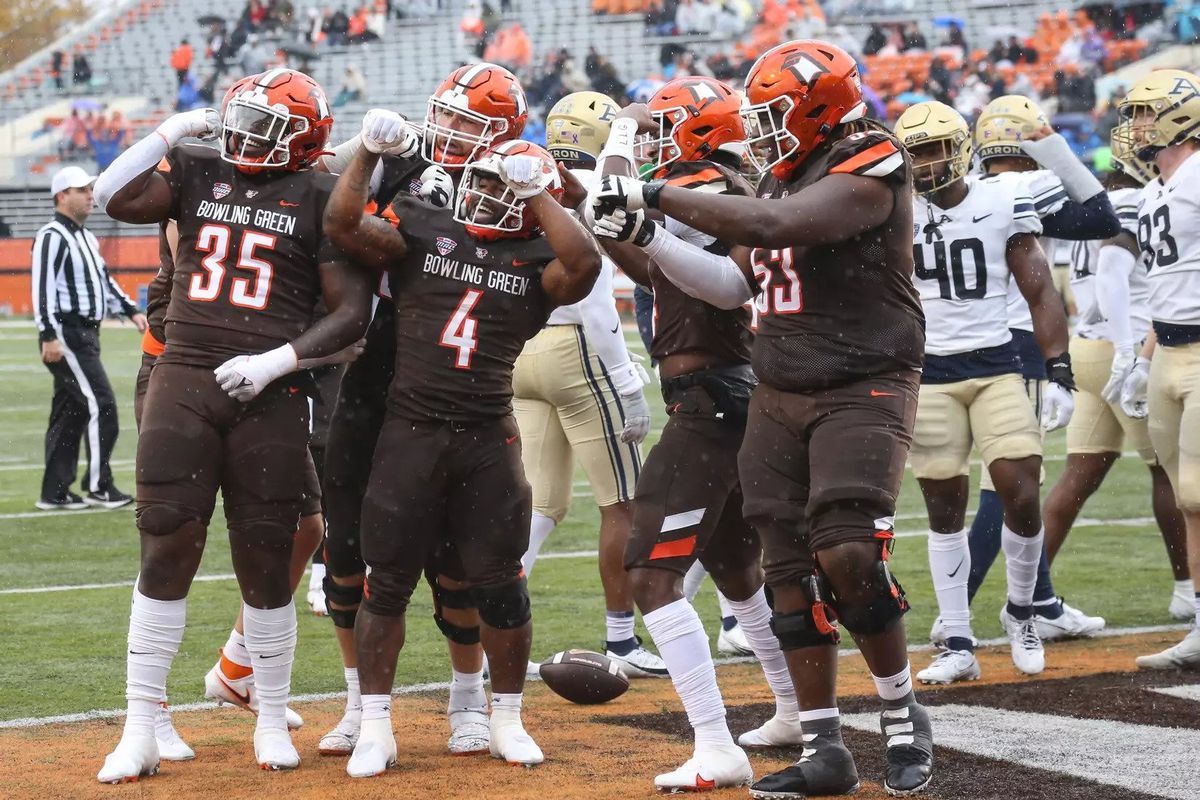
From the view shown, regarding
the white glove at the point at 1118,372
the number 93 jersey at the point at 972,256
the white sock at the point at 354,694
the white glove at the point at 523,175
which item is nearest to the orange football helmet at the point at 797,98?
the white glove at the point at 523,175

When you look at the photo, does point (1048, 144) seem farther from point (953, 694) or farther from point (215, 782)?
point (215, 782)

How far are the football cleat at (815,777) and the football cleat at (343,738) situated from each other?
127 cm

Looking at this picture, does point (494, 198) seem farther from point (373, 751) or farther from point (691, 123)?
point (373, 751)

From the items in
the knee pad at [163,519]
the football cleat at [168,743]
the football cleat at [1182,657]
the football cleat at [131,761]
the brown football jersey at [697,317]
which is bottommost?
the football cleat at [1182,657]

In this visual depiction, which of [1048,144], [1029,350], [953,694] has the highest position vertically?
[1048,144]

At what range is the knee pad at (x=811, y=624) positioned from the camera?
420 centimetres

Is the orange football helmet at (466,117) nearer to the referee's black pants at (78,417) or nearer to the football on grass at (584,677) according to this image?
the football on grass at (584,677)

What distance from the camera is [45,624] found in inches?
263

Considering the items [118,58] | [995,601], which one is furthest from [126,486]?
[118,58]

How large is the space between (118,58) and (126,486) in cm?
2347

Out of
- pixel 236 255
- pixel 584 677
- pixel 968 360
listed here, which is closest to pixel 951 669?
pixel 968 360

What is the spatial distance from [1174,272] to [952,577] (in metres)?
1.45

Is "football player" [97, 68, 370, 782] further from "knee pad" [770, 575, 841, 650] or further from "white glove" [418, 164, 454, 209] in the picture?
"knee pad" [770, 575, 841, 650]

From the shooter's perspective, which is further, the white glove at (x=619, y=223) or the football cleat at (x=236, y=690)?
the football cleat at (x=236, y=690)
